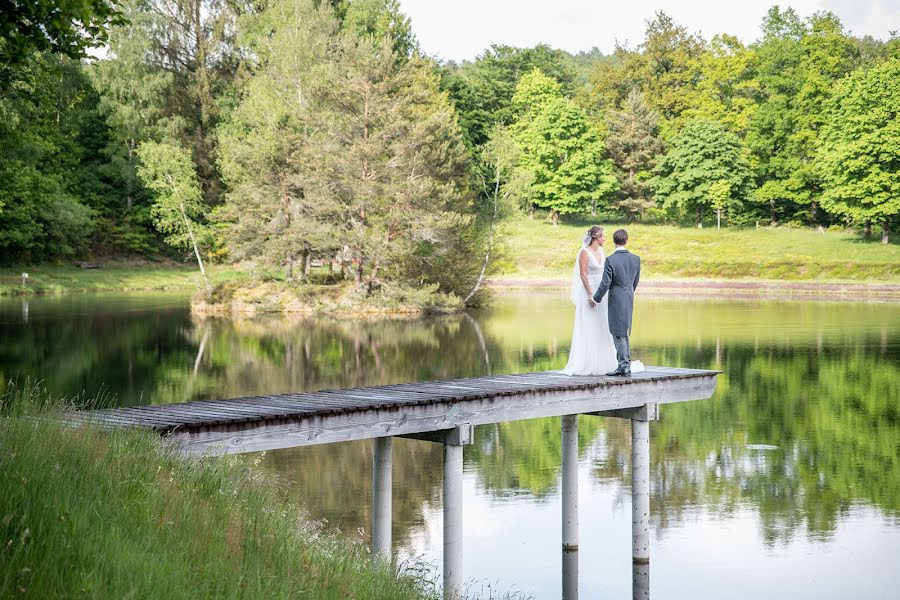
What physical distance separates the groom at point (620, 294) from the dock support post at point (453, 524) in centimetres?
297

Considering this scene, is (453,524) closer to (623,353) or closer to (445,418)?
(445,418)

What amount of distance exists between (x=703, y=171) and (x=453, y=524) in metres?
65.9

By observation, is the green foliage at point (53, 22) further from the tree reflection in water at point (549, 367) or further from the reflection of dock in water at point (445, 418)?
the tree reflection in water at point (549, 367)

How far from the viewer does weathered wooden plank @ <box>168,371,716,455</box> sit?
881 centimetres

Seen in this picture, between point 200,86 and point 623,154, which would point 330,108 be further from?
point 623,154

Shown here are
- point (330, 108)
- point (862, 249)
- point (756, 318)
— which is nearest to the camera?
point (756, 318)

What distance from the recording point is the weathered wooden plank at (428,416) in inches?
347

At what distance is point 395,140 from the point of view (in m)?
43.7

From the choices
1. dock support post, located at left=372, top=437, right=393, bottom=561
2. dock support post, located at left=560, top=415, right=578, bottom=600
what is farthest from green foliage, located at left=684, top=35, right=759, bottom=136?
dock support post, located at left=372, top=437, right=393, bottom=561

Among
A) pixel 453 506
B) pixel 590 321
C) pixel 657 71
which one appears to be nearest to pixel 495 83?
pixel 657 71

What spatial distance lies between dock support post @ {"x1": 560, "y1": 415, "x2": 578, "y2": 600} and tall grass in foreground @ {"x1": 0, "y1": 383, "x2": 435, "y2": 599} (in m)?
4.20

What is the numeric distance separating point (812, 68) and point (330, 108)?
41982 millimetres

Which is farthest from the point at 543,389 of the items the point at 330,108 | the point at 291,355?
the point at 330,108

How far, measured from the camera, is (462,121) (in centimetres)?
8000
